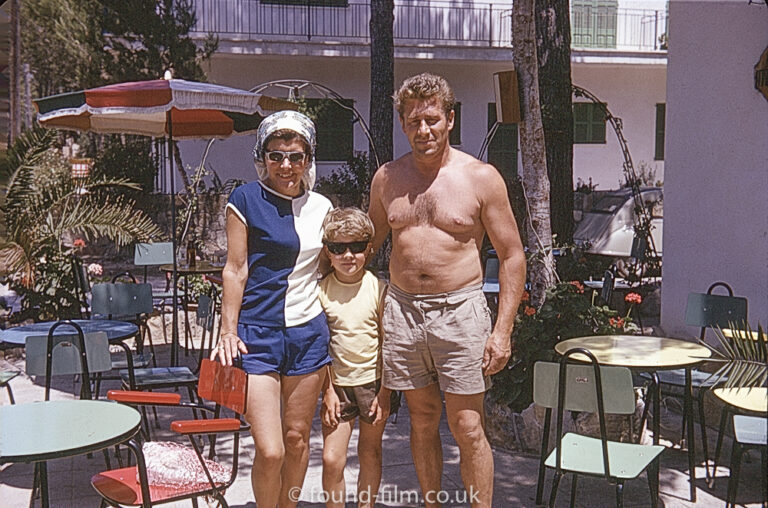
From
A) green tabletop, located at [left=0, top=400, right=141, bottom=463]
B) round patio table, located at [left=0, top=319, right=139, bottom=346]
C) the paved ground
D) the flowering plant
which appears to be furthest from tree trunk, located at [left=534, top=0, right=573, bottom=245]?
green tabletop, located at [left=0, top=400, right=141, bottom=463]

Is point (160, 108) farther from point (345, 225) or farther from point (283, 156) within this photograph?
point (345, 225)

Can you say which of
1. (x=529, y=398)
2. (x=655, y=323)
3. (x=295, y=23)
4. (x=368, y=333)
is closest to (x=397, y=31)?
(x=295, y=23)

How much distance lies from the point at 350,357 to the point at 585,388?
1.09 m

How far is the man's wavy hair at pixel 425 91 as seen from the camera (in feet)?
12.1

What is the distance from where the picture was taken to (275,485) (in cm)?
366

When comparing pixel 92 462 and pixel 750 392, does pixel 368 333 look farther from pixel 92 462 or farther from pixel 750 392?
pixel 92 462

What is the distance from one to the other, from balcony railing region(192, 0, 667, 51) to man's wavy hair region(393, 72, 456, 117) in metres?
15.2

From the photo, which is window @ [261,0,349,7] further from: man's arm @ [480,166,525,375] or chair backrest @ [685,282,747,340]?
man's arm @ [480,166,525,375]

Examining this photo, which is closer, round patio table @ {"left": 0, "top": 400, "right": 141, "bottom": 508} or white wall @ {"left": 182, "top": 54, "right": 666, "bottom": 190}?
round patio table @ {"left": 0, "top": 400, "right": 141, "bottom": 508}

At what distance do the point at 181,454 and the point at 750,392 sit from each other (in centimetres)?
251

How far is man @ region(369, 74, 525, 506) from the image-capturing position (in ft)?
12.4

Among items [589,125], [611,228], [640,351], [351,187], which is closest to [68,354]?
[640,351]

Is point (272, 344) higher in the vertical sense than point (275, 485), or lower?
higher

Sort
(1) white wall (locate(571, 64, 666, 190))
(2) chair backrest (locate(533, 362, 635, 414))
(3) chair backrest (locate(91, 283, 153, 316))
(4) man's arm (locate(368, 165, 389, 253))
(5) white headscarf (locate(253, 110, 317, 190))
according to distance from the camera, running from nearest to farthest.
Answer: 1. (5) white headscarf (locate(253, 110, 317, 190))
2. (2) chair backrest (locate(533, 362, 635, 414))
3. (4) man's arm (locate(368, 165, 389, 253))
4. (3) chair backrest (locate(91, 283, 153, 316))
5. (1) white wall (locate(571, 64, 666, 190))
